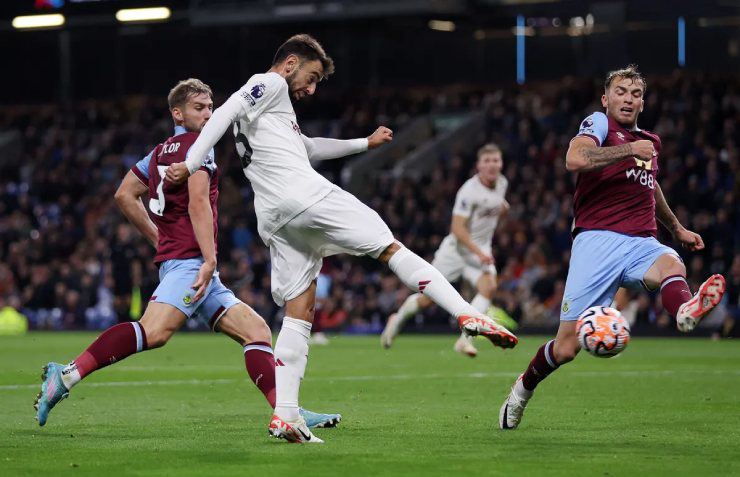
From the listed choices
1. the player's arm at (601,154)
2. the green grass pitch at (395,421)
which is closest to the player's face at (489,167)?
the green grass pitch at (395,421)

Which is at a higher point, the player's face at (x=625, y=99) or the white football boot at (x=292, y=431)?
the player's face at (x=625, y=99)

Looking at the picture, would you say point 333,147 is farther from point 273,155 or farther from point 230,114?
point 230,114

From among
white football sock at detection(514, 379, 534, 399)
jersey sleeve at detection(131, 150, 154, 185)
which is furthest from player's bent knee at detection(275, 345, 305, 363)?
jersey sleeve at detection(131, 150, 154, 185)

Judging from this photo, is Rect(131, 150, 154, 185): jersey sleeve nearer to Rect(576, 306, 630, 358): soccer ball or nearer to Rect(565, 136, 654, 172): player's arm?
Rect(565, 136, 654, 172): player's arm

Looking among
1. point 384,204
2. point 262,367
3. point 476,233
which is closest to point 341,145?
point 262,367

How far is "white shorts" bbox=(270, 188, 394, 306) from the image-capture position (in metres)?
7.07

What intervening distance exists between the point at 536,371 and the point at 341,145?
6.07 ft

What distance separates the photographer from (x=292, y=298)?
732 centimetres

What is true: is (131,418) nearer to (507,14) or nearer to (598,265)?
(598,265)

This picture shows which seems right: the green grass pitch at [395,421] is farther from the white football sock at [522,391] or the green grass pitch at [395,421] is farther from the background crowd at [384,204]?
the background crowd at [384,204]

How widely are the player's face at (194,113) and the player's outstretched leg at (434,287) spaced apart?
6.18ft

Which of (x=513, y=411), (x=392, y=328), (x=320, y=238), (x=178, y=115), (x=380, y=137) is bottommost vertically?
(x=392, y=328)

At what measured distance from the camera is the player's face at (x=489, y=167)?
16156 mm

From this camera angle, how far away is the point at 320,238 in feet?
23.7
